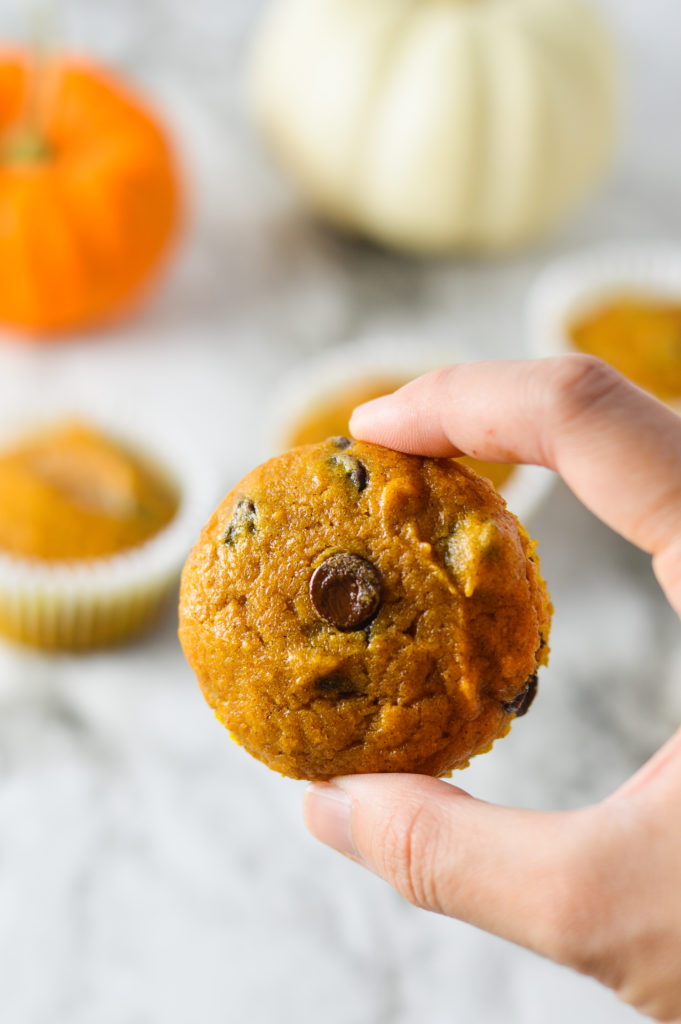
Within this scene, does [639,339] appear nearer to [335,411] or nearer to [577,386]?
[335,411]

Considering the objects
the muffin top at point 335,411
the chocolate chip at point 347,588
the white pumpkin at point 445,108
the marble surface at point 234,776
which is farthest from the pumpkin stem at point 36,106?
the chocolate chip at point 347,588

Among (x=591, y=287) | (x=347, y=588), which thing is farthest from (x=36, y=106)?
(x=347, y=588)

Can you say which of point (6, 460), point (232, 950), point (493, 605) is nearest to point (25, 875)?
point (232, 950)

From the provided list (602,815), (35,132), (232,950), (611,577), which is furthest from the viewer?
(35,132)

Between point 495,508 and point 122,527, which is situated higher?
point 495,508

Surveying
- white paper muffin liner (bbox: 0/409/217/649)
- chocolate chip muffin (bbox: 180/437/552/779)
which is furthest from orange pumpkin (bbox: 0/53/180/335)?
chocolate chip muffin (bbox: 180/437/552/779)

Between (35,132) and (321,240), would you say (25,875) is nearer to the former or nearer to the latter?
(35,132)

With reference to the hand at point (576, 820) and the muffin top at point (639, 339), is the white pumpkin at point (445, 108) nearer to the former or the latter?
the muffin top at point (639, 339)
